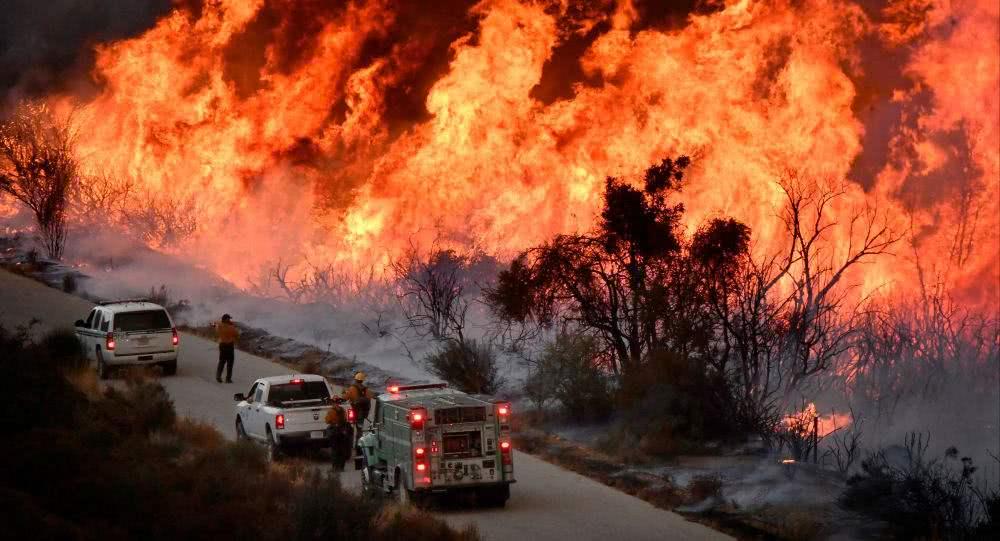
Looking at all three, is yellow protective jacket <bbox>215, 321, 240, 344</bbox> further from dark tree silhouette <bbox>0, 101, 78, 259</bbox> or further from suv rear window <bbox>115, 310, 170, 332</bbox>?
dark tree silhouette <bbox>0, 101, 78, 259</bbox>

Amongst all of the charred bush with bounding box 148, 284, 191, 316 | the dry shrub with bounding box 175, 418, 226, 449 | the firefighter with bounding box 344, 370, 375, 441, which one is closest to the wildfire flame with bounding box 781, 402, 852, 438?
the firefighter with bounding box 344, 370, 375, 441

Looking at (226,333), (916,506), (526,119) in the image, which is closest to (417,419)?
(916,506)

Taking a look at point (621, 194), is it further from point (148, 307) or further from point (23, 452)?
point (23, 452)

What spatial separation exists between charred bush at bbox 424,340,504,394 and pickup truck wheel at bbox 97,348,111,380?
25.5 feet

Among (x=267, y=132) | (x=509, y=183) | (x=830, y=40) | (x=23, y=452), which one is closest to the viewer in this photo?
(x=23, y=452)

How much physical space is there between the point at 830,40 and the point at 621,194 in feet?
53.6

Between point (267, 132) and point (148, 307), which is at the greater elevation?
point (267, 132)

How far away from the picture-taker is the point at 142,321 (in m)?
35.4

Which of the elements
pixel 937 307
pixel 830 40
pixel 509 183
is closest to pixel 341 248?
pixel 509 183

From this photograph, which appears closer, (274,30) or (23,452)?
(23,452)

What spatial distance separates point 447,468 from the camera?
22.2 m

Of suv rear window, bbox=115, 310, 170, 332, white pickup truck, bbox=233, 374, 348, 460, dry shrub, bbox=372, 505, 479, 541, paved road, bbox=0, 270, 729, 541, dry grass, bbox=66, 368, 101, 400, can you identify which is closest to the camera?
dry shrub, bbox=372, 505, 479, 541

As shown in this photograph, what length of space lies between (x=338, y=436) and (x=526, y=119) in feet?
96.2

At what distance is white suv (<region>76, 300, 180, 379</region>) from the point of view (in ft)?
114
